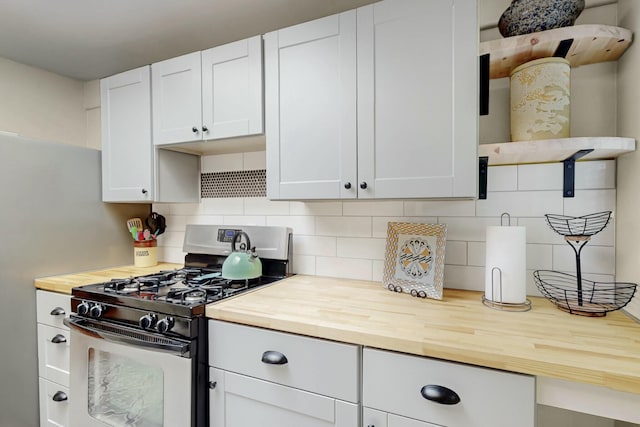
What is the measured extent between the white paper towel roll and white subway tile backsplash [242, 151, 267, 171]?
134 centimetres

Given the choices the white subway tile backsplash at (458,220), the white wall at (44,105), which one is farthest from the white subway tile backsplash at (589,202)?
Result: the white wall at (44,105)

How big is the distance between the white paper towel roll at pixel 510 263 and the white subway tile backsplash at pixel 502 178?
0.96ft

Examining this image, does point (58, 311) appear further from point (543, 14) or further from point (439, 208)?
point (543, 14)

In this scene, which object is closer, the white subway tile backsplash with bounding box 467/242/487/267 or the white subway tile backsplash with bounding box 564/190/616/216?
the white subway tile backsplash with bounding box 564/190/616/216

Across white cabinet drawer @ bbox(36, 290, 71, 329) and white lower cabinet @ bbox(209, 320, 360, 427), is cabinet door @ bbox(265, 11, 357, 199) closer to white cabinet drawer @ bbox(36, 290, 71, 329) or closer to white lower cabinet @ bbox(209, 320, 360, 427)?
white lower cabinet @ bbox(209, 320, 360, 427)

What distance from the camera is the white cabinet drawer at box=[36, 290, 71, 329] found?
1721 millimetres

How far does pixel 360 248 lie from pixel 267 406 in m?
0.88

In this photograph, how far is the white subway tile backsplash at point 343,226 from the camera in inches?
68.1

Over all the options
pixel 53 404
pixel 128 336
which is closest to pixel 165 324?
pixel 128 336

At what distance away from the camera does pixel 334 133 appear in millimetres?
1425

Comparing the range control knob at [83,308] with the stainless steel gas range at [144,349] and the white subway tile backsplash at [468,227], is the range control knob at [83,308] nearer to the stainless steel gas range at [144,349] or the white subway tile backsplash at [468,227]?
the stainless steel gas range at [144,349]

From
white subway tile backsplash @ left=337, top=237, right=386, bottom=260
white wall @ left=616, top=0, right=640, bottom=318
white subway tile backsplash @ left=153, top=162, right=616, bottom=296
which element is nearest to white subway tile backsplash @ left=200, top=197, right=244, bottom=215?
white subway tile backsplash @ left=153, top=162, right=616, bottom=296

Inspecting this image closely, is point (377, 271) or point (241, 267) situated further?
point (377, 271)

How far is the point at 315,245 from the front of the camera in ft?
6.10
